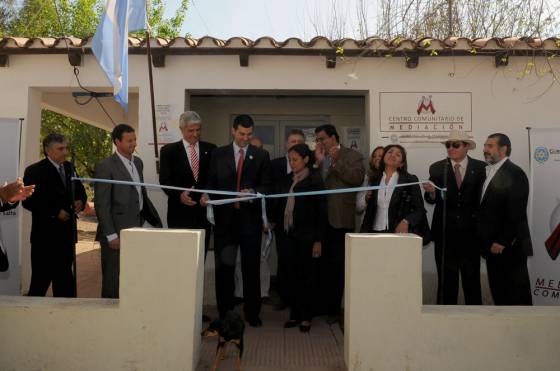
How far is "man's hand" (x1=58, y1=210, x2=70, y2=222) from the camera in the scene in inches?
190

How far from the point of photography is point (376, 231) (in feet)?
15.7

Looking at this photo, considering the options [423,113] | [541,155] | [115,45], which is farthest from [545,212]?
[115,45]

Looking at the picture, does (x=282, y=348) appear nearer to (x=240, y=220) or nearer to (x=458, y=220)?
(x=240, y=220)

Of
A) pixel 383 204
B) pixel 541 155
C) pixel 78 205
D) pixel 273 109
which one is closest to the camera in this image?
pixel 383 204

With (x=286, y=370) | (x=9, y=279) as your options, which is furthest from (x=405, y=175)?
(x=9, y=279)

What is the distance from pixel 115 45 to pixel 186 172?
1438 millimetres

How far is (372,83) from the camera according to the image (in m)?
6.12

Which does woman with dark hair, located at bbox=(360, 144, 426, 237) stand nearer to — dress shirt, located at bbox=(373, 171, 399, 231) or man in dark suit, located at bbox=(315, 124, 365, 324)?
dress shirt, located at bbox=(373, 171, 399, 231)

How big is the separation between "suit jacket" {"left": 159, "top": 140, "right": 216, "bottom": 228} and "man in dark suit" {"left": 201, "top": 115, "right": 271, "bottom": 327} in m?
0.21

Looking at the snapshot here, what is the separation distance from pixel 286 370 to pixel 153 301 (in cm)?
117

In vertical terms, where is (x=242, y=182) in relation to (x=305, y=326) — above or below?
above

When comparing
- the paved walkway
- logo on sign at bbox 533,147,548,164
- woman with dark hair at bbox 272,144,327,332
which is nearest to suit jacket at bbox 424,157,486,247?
logo on sign at bbox 533,147,548,164

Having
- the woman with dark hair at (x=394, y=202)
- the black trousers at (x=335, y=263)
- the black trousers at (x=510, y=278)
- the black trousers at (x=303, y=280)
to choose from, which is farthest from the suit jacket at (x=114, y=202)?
the black trousers at (x=510, y=278)

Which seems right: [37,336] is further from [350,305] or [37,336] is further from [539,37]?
[539,37]
